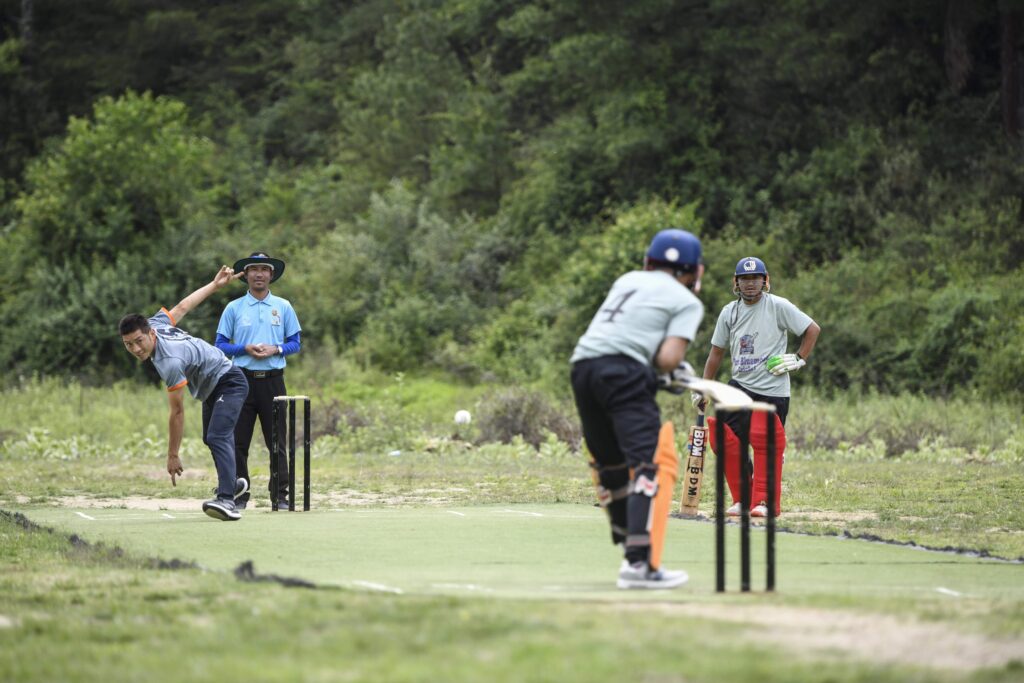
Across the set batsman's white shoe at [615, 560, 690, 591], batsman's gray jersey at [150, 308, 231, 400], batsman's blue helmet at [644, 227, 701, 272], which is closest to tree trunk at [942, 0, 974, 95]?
batsman's gray jersey at [150, 308, 231, 400]

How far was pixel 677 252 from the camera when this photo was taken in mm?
8156

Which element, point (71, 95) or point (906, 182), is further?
point (71, 95)

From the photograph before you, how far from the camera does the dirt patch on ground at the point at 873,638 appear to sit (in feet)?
18.5

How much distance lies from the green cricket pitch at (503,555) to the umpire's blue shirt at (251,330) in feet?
4.25

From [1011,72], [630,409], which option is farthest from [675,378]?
[1011,72]

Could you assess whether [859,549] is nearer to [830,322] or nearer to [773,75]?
[830,322]

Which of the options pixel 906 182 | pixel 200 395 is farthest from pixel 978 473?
pixel 906 182

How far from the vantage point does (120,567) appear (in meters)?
8.91

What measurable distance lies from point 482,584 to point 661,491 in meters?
1.06

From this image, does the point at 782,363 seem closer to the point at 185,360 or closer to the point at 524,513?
the point at 524,513

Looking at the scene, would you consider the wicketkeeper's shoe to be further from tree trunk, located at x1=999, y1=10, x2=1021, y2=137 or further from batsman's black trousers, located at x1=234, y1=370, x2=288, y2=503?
tree trunk, located at x1=999, y1=10, x2=1021, y2=137

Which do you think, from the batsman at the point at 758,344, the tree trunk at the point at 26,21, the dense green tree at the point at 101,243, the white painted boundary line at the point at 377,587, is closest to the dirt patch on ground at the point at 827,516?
the batsman at the point at 758,344

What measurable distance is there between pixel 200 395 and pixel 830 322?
60.7 ft

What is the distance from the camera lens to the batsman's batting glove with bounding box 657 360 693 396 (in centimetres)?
798
